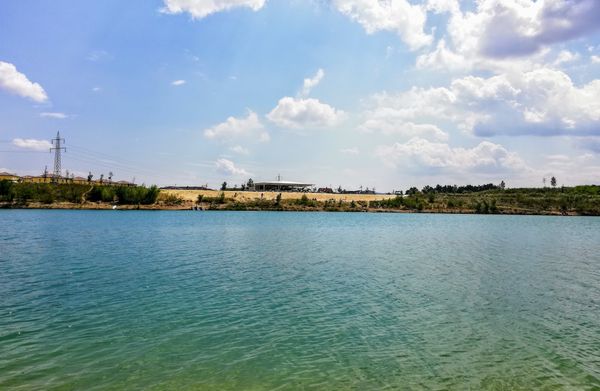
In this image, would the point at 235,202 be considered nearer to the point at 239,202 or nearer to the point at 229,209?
the point at 239,202

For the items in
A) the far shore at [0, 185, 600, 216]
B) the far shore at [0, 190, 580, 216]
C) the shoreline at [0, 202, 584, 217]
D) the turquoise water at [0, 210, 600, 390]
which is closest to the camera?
the turquoise water at [0, 210, 600, 390]

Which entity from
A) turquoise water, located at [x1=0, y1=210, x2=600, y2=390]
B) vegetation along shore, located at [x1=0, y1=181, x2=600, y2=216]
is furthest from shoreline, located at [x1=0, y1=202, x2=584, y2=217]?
turquoise water, located at [x1=0, y1=210, x2=600, y2=390]

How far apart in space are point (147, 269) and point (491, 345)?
25.9 metres

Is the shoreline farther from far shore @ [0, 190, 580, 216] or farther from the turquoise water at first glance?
the turquoise water

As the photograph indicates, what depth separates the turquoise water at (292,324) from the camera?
1411cm

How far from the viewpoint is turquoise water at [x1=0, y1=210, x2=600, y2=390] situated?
14109mm

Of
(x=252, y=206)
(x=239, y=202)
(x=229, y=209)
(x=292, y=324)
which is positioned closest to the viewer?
(x=292, y=324)

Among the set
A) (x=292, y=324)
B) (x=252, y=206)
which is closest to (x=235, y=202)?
(x=252, y=206)

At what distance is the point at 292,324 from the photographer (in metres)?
19.5

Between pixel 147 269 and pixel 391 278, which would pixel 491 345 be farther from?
pixel 147 269

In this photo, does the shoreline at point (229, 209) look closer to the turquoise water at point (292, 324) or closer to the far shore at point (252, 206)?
the far shore at point (252, 206)

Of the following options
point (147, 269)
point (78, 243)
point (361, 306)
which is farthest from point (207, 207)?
point (361, 306)

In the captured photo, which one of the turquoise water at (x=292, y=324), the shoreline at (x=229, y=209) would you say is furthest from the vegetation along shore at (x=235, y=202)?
the turquoise water at (x=292, y=324)

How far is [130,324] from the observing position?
63.0ft
